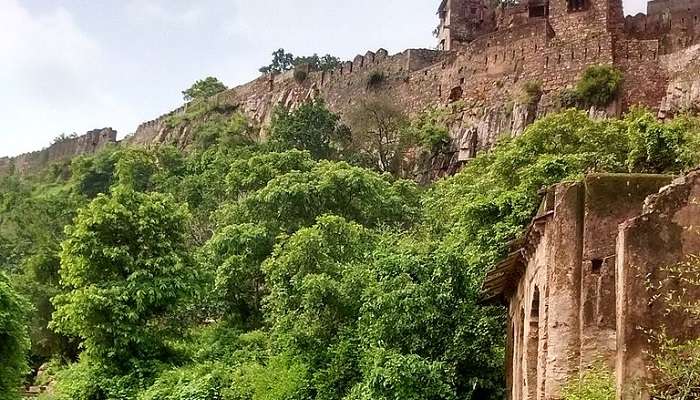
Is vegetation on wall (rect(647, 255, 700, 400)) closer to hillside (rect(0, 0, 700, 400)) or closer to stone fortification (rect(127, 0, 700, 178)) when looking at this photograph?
hillside (rect(0, 0, 700, 400))

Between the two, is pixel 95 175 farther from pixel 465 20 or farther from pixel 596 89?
pixel 596 89

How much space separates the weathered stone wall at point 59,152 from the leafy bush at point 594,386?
63.1 metres

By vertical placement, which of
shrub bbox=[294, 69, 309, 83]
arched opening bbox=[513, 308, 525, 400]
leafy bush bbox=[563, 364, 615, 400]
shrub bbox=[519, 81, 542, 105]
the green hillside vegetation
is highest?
shrub bbox=[294, 69, 309, 83]

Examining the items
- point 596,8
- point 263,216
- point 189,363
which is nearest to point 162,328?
point 189,363

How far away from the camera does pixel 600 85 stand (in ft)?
110

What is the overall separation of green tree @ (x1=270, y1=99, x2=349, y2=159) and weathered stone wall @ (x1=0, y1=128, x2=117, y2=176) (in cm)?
3366

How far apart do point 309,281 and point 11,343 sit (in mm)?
8050

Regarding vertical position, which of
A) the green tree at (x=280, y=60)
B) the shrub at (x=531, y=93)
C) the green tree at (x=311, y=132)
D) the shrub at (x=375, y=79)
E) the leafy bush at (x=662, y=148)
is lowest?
the leafy bush at (x=662, y=148)

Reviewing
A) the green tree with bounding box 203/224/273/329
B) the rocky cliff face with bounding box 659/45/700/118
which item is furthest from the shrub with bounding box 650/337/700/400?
the rocky cliff face with bounding box 659/45/700/118

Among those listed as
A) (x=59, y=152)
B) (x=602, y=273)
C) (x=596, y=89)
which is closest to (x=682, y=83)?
(x=596, y=89)

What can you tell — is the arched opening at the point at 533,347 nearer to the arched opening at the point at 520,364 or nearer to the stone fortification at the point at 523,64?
the arched opening at the point at 520,364

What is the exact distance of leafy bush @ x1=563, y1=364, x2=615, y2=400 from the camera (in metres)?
9.09

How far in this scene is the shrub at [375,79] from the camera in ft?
152

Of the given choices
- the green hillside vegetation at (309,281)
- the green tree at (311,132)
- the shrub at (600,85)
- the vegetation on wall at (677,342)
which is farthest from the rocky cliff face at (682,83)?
the vegetation on wall at (677,342)
